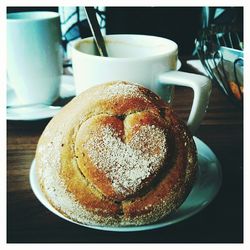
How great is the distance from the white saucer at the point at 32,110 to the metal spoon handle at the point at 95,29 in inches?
6.3

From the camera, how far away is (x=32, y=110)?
0.63 metres

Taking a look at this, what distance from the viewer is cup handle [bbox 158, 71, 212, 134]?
0.40 metres

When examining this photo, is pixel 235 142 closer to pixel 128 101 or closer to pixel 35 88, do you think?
pixel 128 101

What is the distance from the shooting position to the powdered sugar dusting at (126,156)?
1.03 ft

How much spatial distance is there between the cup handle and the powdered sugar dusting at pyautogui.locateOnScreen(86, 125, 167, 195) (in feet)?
0.35

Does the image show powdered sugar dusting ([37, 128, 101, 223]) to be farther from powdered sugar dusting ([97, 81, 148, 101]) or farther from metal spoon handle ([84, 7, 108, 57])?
metal spoon handle ([84, 7, 108, 57])

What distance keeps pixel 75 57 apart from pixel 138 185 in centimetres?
20

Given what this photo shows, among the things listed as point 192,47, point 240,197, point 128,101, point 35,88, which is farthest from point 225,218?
point 192,47

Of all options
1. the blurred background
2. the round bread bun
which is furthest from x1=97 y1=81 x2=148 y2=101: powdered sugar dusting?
the blurred background

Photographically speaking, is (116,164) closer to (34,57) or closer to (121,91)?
(121,91)

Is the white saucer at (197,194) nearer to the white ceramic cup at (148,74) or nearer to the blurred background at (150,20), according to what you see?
the white ceramic cup at (148,74)

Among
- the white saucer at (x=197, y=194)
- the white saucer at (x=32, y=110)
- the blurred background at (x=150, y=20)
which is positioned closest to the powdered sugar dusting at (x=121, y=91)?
the white saucer at (x=197, y=194)

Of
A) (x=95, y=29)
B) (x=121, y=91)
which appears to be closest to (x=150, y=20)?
(x=95, y=29)

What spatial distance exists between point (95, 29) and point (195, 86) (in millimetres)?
159
